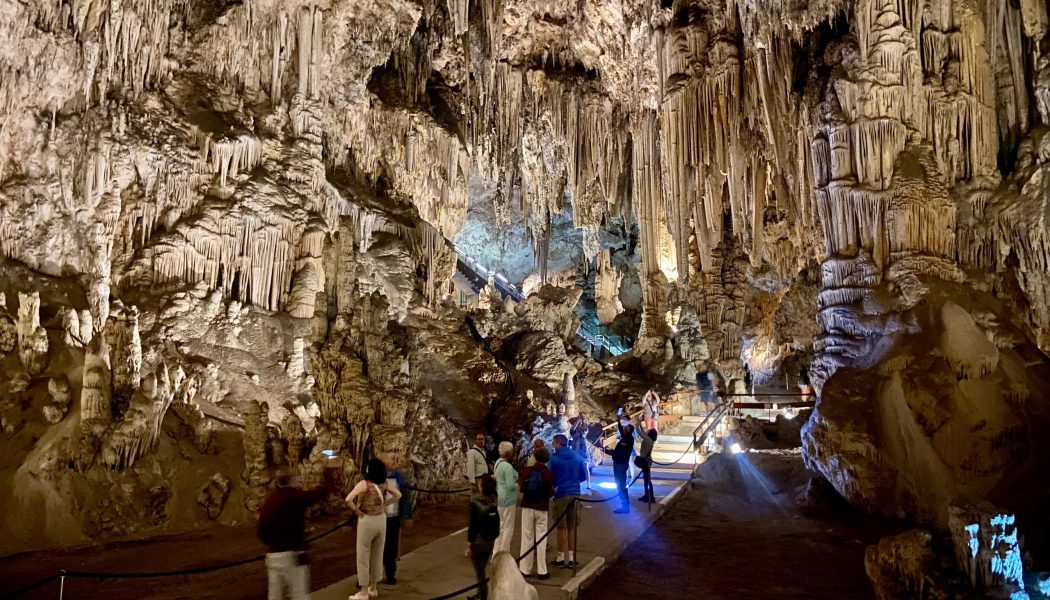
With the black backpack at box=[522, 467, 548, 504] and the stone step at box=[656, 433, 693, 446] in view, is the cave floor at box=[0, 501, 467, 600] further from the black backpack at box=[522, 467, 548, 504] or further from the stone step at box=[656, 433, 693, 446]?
the stone step at box=[656, 433, 693, 446]

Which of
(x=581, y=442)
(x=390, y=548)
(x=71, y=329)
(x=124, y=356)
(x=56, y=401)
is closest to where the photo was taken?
(x=390, y=548)

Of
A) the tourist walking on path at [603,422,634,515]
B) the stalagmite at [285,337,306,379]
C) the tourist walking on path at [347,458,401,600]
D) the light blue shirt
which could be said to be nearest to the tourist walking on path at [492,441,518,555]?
the light blue shirt

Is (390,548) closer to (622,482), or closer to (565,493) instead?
(565,493)

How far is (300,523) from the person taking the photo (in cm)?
379

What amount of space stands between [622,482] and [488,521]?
3.86m

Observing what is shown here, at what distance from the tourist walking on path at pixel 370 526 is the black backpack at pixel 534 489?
46.2 inches

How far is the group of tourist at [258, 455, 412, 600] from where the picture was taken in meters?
3.71

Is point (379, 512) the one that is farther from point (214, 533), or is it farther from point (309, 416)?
point (309, 416)

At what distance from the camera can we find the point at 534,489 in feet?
17.5

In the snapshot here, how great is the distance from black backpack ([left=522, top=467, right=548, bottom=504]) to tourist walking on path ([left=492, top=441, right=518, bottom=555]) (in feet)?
0.28

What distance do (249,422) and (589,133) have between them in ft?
40.3

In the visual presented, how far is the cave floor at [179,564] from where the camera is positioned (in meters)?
5.84

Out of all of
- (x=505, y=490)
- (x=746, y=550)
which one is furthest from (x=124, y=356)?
(x=746, y=550)

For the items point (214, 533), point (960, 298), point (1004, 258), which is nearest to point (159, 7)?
point (214, 533)
